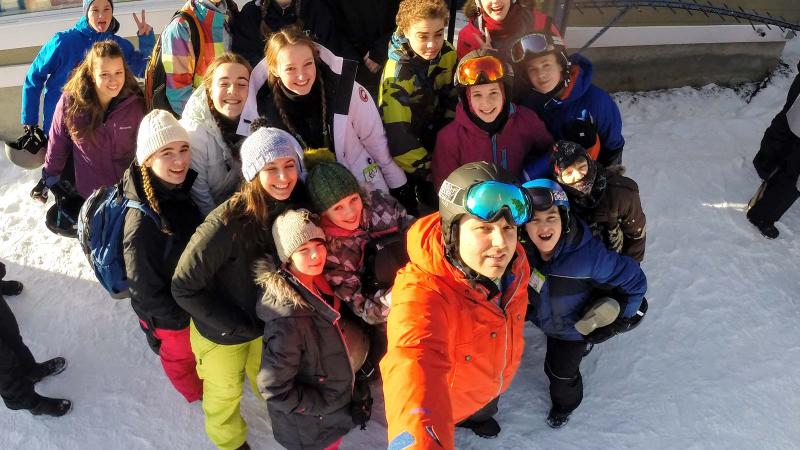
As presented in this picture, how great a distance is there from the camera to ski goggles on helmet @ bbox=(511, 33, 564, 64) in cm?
352

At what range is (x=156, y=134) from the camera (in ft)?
9.45

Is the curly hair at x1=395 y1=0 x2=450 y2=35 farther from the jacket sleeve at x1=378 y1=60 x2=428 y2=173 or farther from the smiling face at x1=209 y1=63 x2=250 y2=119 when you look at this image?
the smiling face at x1=209 y1=63 x2=250 y2=119

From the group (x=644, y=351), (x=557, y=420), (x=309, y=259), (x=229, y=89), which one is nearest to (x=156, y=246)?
(x=309, y=259)

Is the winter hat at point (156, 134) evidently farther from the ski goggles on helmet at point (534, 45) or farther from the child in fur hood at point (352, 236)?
the ski goggles on helmet at point (534, 45)

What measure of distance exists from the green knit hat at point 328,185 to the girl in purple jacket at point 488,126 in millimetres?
865

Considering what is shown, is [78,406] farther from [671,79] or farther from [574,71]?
[671,79]

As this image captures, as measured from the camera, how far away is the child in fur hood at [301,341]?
2.62 m

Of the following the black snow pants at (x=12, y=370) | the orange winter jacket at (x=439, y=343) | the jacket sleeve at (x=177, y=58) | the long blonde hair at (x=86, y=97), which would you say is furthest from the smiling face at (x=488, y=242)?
the black snow pants at (x=12, y=370)

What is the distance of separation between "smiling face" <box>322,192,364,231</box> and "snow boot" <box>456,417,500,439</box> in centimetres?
155

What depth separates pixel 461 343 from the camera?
2.44 meters

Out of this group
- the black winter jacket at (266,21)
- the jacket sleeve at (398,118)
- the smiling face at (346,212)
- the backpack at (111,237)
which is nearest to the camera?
the smiling face at (346,212)

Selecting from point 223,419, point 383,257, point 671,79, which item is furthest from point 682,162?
point 223,419

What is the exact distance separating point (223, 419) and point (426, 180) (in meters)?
2.03

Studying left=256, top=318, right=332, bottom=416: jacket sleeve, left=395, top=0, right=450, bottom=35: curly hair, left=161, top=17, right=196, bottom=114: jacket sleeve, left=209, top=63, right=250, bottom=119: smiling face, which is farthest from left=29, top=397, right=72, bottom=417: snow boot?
left=395, top=0, right=450, bottom=35: curly hair
